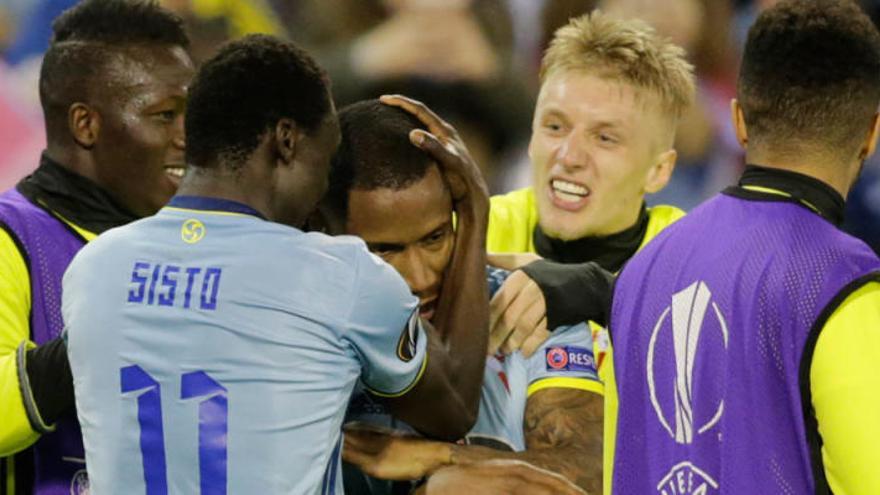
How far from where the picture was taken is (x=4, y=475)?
295 cm

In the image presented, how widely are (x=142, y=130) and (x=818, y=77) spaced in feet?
5.08

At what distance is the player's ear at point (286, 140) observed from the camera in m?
2.57

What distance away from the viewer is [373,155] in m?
2.95

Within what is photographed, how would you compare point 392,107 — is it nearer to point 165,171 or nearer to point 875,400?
point 165,171

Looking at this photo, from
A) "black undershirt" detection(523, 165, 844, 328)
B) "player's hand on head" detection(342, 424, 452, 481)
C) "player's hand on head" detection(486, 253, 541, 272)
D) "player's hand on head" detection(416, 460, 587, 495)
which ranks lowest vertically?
"player's hand on head" detection(416, 460, 587, 495)

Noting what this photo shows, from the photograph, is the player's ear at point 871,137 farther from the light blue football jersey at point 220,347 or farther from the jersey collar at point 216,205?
the jersey collar at point 216,205

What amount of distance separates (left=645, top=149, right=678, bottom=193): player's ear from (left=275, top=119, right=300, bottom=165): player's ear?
6.37 feet

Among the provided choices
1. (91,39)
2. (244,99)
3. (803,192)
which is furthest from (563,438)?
(91,39)


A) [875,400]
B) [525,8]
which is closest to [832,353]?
[875,400]

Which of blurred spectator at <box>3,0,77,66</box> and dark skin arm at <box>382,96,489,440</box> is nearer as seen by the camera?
dark skin arm at <box>382,96,489,440</box>

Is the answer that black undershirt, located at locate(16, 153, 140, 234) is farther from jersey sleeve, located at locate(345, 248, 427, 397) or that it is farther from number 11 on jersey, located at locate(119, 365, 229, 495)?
jersey sleeve, located at locate(345, 248, 427, 397)

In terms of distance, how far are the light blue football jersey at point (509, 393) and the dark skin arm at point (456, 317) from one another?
0.56ft

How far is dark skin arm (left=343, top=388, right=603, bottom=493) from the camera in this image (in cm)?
275

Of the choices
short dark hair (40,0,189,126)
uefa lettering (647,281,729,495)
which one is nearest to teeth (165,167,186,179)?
short dark hair (40,0,189,126)
